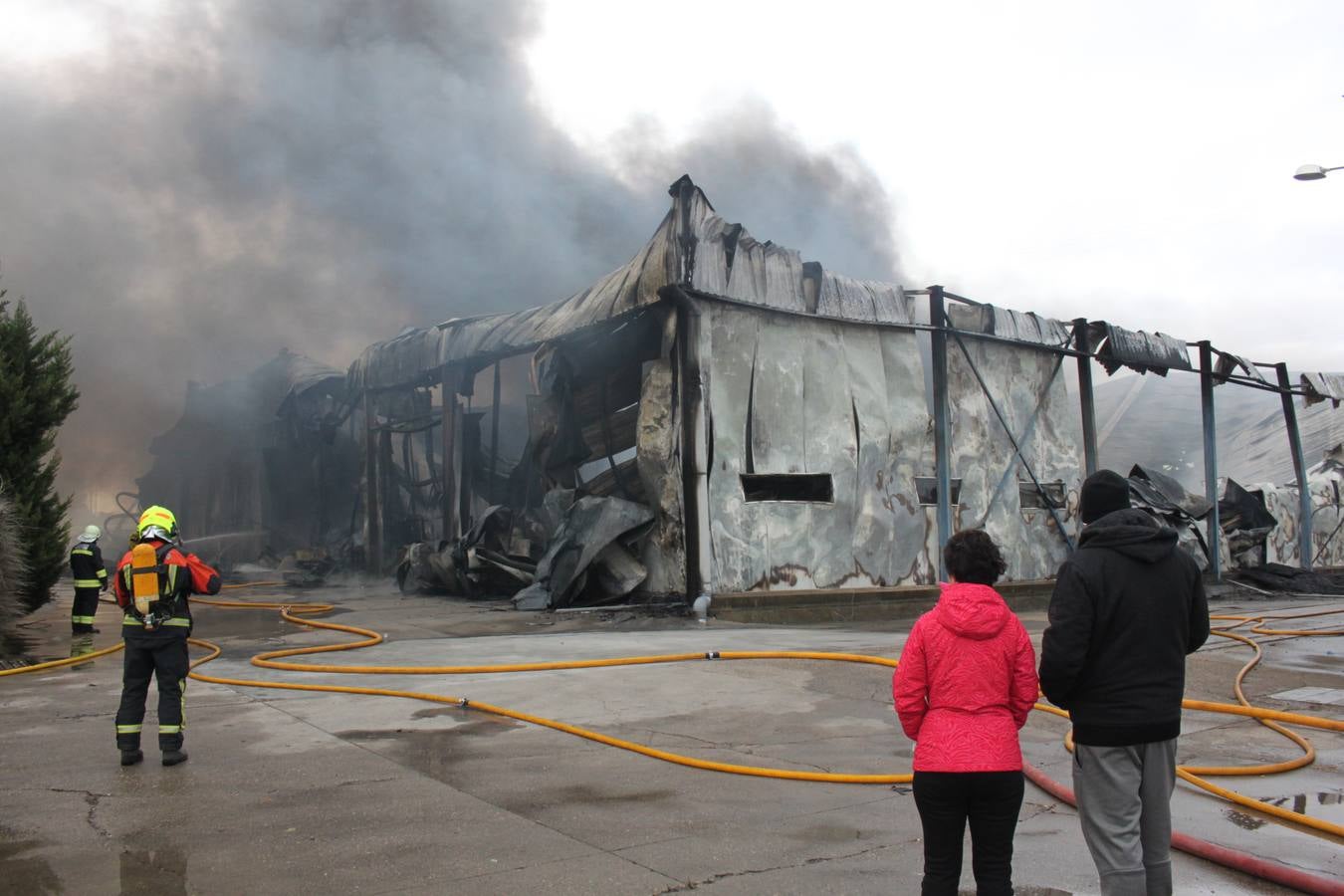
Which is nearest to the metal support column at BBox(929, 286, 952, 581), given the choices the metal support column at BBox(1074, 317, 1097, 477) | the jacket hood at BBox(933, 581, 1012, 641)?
the metal support column at BBox(1074, 317, 1097, 477)

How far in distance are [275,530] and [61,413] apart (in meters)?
12.0

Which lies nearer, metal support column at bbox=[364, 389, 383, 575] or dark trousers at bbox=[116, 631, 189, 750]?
dark trousers at bbox=[116, 631, 189, 750]

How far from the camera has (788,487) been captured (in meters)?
12.5

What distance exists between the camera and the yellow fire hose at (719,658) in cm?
442

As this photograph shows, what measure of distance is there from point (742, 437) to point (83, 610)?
23.5 ft

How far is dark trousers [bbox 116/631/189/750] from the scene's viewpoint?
479 cm

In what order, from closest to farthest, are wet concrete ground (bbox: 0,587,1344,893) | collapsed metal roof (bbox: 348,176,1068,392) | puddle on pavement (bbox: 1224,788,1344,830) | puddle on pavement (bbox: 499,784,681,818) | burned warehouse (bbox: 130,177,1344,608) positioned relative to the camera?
wet concrete ground (bbox: 0,587,1344,893), puddle on pavement (bbox: 1224,788,1344,830), puddle on pavement (bbox: 499,784,681,818), collapsed metal roof (bbox: 348,176,1068,392), burned warehouse (bbox: 130,177,1344,608)

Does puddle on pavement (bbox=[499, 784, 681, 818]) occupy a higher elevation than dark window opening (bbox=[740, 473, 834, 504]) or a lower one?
lower

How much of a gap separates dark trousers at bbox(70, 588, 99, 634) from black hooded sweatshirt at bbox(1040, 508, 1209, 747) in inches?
391

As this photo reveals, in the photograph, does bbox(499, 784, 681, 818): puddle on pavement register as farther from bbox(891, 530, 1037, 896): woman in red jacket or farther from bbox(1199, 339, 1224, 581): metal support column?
bbox(1199, 339, 1224, 581): metal support column

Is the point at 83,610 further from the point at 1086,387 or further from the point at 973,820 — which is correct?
the point at 1086,387

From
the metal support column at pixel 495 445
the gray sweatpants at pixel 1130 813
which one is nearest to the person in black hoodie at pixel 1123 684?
the gray sweatpants at pixel 1130 813

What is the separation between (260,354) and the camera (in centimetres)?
2405

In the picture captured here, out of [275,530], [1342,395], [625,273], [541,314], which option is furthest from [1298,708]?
[275,530]
